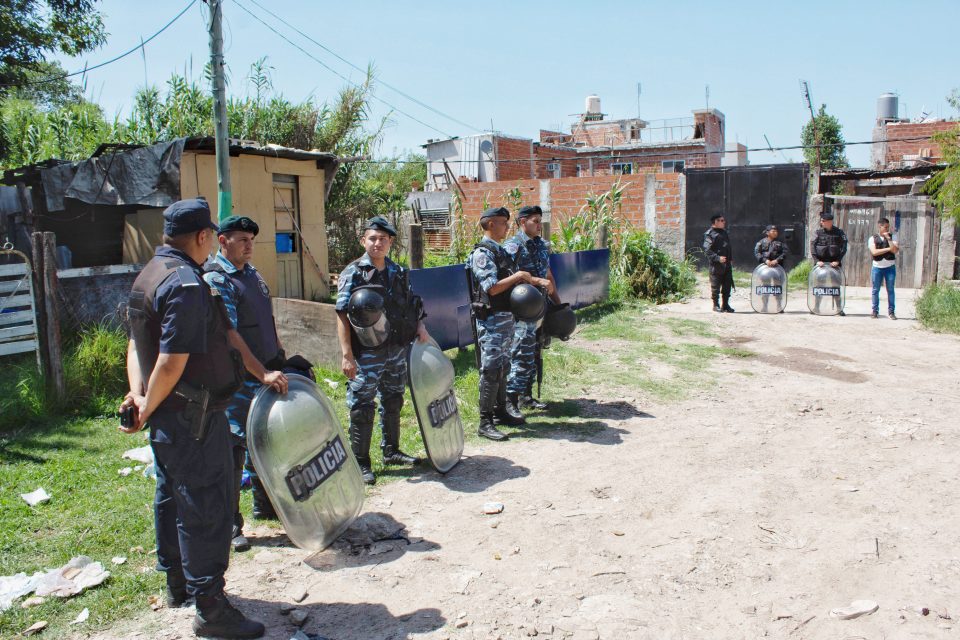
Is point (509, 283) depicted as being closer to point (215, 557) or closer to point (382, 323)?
point (382, 323)

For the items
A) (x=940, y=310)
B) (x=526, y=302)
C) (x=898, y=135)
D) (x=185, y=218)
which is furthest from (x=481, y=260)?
(x=898, y=135)

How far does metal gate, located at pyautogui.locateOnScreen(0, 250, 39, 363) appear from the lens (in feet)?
22.3

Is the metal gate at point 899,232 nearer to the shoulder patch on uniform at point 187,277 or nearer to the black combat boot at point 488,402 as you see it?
the black combat boot at point 488,402

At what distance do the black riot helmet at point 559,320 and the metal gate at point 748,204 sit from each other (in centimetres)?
1376

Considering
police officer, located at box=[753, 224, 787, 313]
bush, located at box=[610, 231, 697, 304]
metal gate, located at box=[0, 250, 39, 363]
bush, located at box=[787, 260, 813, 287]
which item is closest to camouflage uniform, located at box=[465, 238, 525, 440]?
metal gate, located at box=[0, 250, 39, 363]

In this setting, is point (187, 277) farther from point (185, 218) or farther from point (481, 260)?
point (481, 260)

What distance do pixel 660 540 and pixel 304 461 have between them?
6.54ft

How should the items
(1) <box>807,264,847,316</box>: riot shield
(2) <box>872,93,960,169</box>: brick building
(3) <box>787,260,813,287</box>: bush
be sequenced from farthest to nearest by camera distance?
(2) <box>872,93,960,169</box>: brick building, (3) <box>787,260,813,287</box>: bush, (1) <box>807,264,847,316</box>: riot shield

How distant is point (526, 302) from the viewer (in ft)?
19.0

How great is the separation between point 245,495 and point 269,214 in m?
9.11

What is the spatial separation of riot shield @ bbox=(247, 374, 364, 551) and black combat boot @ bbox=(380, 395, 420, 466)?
130 centimetres

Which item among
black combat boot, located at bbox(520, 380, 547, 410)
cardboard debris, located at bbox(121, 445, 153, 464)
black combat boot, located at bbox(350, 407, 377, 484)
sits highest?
black combat boot, located at bbox(350, 407, 377, 484)

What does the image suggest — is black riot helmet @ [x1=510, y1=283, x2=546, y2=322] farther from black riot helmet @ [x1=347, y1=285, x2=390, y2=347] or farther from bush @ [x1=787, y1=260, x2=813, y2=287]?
bush @ [x1=787, y1=260, x2=813, y2=287]

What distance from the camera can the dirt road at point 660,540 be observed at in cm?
331
